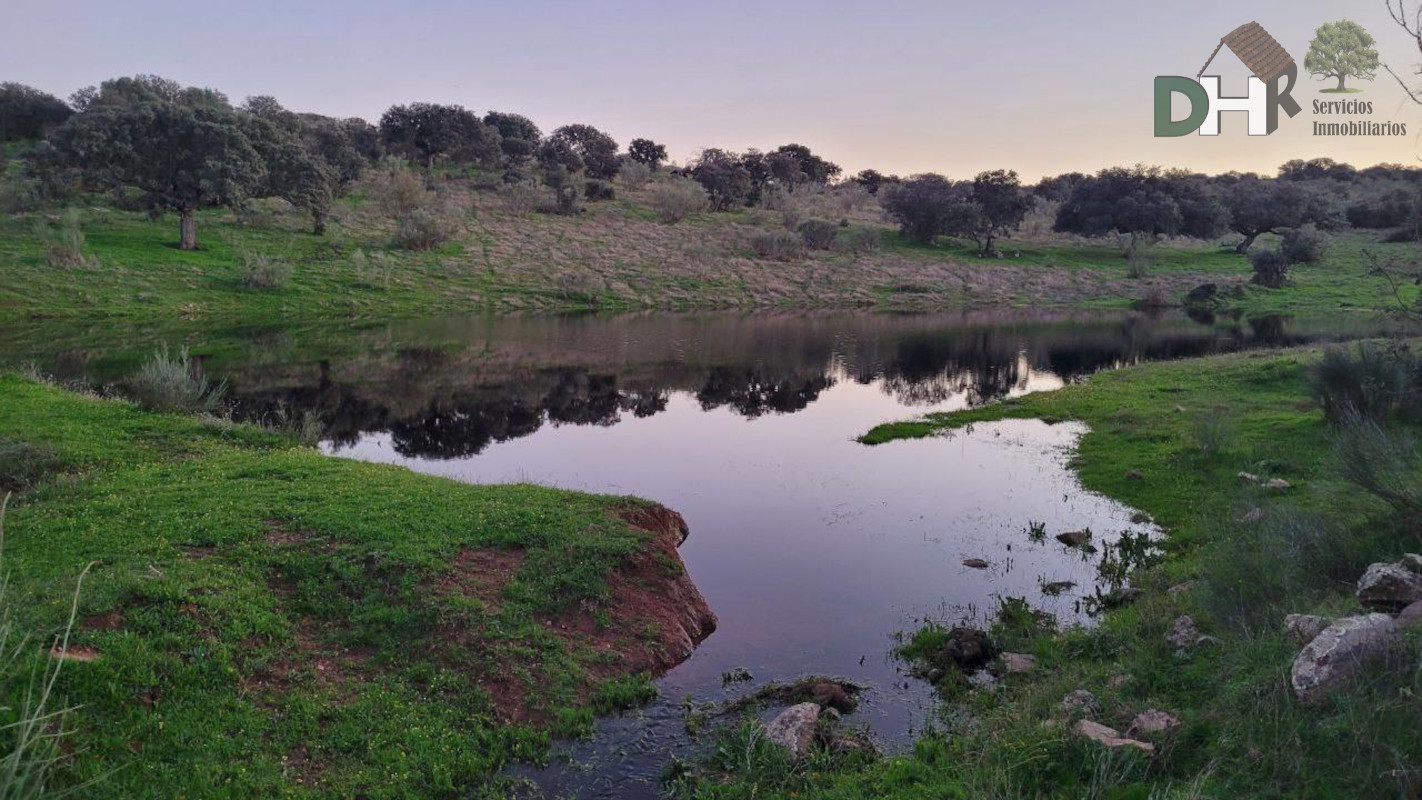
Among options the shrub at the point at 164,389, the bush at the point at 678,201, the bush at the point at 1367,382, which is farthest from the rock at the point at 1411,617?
the bush at the point at 678,201

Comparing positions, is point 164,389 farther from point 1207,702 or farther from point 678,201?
point 678,201

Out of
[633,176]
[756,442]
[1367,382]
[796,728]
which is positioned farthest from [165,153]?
[1367,382]

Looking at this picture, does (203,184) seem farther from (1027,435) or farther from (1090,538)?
(1090,538)

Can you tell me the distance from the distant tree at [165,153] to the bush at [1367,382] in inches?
2432

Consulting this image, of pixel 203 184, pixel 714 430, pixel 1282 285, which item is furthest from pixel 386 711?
pixel 1282 285

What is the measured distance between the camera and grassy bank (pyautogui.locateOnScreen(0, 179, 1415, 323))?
52812 millimetres

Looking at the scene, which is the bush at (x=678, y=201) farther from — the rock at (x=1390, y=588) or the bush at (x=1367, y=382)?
the rock at (x=1390, y=588)

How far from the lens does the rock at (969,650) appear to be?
12.0 metres

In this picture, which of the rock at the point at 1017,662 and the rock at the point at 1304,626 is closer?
the rock at the point at 1304,626

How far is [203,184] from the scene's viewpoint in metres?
55.7

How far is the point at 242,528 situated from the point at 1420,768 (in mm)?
14466

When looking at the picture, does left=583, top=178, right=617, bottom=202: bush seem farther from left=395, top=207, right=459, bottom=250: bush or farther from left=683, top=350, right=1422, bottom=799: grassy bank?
left=683, top=350, right=1422, bottom=799: grassy bank

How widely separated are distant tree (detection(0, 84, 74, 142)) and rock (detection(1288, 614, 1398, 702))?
113 m

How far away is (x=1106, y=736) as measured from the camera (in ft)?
26.6
